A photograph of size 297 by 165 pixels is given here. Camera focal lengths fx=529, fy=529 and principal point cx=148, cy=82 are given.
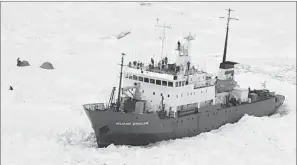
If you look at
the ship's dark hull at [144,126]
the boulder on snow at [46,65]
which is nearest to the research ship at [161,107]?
the ship's dark hull at [144,126]

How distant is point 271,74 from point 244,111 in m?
15.7

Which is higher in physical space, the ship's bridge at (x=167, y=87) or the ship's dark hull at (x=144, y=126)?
the ship's bridge at (x=167, y=87)

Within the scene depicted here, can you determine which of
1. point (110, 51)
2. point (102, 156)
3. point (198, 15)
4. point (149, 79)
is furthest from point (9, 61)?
point (198, 15)

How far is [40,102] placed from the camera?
34.3 metres

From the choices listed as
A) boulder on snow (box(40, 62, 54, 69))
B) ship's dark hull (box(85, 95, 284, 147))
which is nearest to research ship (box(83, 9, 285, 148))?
ship's dark hull (box(85, 95, 284, 147))

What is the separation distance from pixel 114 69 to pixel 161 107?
17.6 metres

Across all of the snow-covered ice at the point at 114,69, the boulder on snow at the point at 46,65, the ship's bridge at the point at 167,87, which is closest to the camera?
the snow-covered ice at the point at 114,69

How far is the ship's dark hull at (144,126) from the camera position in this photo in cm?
2617

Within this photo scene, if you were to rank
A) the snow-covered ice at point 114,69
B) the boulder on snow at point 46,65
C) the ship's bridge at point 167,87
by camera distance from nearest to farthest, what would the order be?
the snow-covered ice at point 114,69, the ship's bridge at point 167,87, the boulder on snow at point 46,65

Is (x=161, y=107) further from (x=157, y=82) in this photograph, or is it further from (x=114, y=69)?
(x=114, y=69)

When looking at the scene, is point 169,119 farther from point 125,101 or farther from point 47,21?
point 47,21

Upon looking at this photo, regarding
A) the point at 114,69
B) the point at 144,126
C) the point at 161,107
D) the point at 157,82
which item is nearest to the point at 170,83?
the point at 157,82

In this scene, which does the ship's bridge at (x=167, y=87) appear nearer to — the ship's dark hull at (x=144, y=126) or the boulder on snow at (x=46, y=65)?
the ship's dark hull at (x=144, y=126)

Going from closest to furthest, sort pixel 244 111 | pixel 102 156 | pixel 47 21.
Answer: pixel 102 156, pixel 244 111, pixel 47 21
